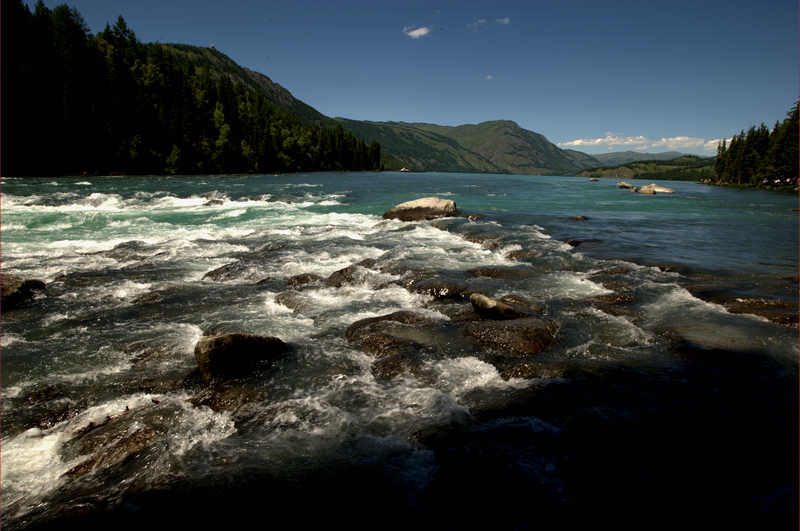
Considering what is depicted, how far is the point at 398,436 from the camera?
191 inches

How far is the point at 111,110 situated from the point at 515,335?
90875 millimetres

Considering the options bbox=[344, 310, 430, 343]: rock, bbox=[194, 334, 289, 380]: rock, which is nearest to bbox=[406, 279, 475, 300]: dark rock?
bbox=[344, 310, 430, 343]: rock

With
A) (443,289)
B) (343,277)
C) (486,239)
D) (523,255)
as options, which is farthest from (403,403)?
(486,239)

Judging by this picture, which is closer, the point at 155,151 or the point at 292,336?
the point at 292,336

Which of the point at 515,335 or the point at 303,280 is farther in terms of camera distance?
the point at 303,280

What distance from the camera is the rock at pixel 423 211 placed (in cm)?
2455

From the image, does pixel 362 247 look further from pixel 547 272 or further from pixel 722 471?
pixel 722 471

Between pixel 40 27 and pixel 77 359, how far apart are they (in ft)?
284

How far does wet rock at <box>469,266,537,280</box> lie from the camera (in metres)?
12.0

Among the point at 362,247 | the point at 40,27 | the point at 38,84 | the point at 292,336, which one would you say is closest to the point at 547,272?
the point at 362,247

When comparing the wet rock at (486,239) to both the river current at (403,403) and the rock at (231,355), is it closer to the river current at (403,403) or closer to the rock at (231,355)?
the river current at (403,403)

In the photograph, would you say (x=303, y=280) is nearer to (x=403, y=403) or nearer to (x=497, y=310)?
(x=497, y=310)

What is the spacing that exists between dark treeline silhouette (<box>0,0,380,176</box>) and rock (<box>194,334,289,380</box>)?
236ft

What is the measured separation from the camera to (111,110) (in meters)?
71.2
